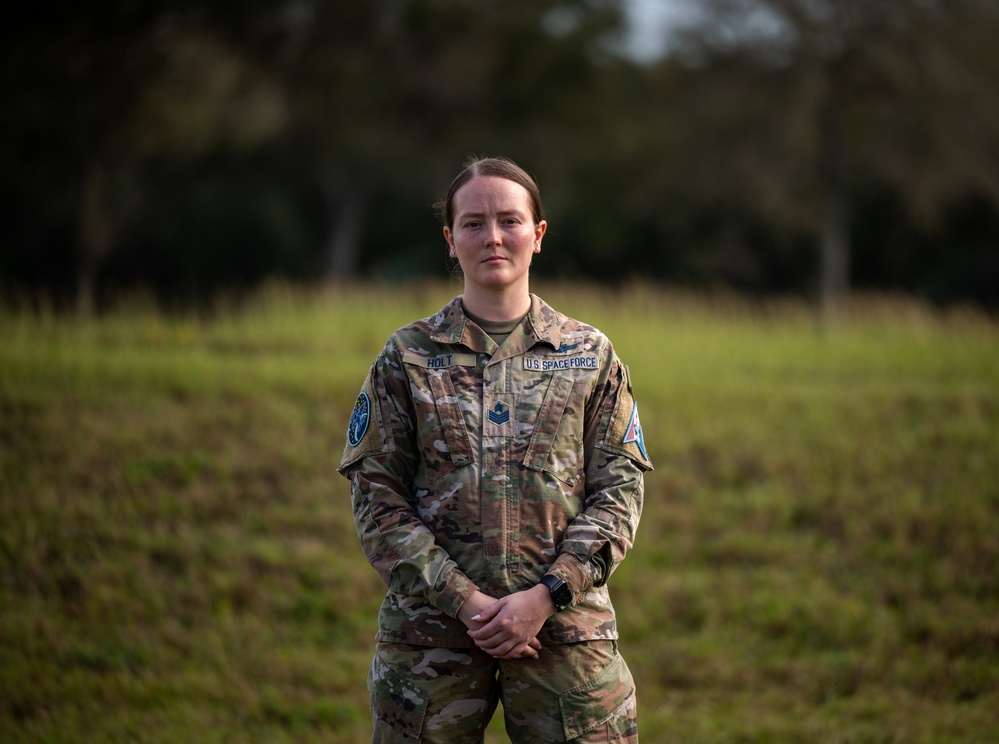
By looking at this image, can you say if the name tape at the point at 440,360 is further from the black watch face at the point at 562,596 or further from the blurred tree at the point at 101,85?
the blurred tree at the point at 101,85

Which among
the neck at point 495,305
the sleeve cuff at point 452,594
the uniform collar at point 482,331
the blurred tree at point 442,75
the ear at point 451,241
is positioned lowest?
the sleeve cuff at point 452,594

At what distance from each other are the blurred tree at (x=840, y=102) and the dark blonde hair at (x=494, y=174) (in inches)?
538

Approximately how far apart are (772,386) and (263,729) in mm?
5846

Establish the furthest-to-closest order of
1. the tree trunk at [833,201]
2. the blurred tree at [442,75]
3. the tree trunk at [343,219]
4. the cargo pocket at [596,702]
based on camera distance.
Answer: the tree trunk at [343,219] < the blurred tree at [442,75] < the tree trunk at [833,201] < the cargo pocket at [596,702]

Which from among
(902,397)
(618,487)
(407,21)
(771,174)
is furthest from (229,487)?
(407,21)

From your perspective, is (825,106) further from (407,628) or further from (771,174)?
(407,628)

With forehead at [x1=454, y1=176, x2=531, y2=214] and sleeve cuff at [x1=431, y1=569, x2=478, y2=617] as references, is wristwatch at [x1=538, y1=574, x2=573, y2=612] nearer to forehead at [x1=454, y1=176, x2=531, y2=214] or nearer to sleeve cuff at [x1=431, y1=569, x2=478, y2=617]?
sleeve cuff at [x1=431, y1=569, x2=478, y2=617]

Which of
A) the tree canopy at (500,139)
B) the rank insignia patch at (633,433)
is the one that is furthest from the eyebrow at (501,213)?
the tree canopy at (500,139)

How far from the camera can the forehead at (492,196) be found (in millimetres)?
2361

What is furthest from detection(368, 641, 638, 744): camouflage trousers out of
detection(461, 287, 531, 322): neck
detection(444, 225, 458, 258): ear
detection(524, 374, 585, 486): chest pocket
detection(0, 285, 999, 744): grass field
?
detection(0, 285, 999, 744): grass field

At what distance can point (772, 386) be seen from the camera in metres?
8.72

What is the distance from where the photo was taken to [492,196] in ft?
7.75

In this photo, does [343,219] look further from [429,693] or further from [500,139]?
[429,693]

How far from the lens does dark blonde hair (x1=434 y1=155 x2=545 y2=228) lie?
2.40 meters
